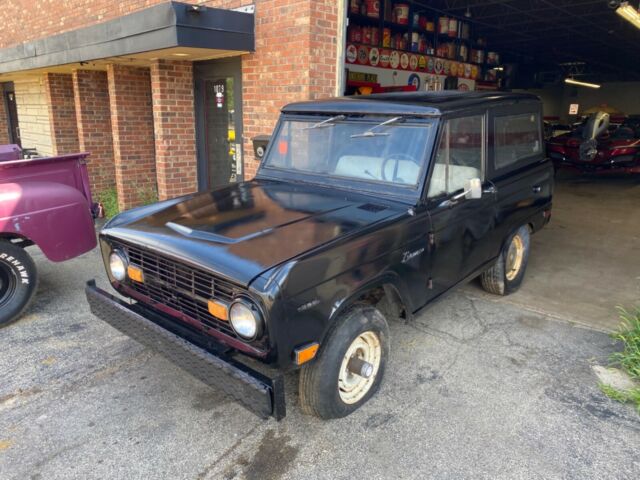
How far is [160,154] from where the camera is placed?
737 cm

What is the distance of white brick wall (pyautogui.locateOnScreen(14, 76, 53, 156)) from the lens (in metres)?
10.9

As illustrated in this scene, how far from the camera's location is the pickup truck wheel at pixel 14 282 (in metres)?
4.20

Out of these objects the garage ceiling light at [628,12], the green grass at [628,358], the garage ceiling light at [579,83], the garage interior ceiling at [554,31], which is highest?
the garage interior ceiling at [554,31]

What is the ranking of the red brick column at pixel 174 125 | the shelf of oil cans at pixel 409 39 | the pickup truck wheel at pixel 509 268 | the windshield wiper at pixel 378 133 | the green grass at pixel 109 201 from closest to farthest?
the windshield wiper at pixel 378 133 < the pickup truck wheel at pixel 509 268 < the red brick column at pixel 174 125 < the green grass at pixel 109 201 < the shelf of oil cans at pixel 409 39

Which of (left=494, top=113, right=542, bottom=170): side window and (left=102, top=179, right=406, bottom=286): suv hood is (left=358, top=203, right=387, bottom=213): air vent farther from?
(left=494, top=113, right=542, bottom=170): side window

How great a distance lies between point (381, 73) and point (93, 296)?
31.4 ft

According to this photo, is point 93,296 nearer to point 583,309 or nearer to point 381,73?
point 583,309

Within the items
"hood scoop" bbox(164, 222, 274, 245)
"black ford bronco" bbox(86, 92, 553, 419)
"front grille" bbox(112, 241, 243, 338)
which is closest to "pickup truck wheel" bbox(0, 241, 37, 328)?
"black ford bronco" bbox(86, 92, 553, 419)

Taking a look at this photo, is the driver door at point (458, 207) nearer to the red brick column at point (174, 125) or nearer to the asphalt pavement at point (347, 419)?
the asphalt pavement at point (347, 419)

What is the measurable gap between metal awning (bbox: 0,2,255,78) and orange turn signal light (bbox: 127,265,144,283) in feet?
11.2

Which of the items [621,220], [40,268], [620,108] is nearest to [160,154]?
[40,268]

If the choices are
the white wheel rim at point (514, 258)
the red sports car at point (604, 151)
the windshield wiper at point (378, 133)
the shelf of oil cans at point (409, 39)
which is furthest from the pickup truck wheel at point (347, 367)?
the red sports car at point (604, 151)

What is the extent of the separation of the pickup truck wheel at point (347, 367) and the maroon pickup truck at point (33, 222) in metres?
2.89

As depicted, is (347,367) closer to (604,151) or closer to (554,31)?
(604,151)
